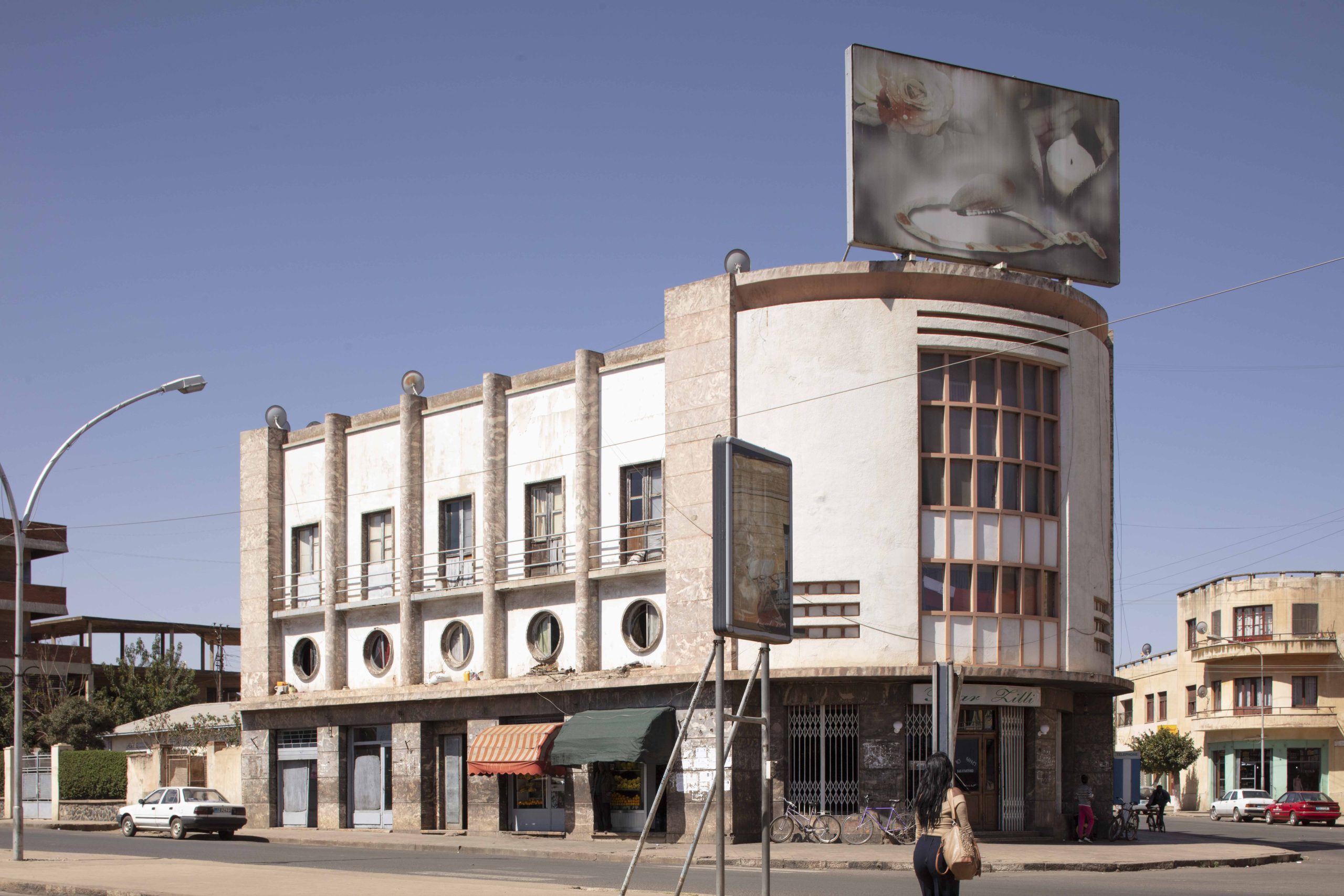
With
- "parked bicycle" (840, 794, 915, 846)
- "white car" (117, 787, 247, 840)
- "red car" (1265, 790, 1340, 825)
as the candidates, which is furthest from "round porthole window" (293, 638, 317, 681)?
"red car" (1265, 790, 1340, 825)

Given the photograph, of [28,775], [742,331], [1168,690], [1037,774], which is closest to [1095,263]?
[742,331]

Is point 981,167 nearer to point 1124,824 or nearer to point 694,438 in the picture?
point 694,438

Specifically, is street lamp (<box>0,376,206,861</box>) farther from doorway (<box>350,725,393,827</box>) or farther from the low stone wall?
the low stone wall

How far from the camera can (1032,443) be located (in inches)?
1198

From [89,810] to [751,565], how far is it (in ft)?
123

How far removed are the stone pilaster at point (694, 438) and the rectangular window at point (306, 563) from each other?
41.9 ft

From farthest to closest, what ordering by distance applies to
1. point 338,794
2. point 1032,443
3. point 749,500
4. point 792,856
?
1. point 338,794
2. point 1032,443
3. point 792,856
4. point 749,500

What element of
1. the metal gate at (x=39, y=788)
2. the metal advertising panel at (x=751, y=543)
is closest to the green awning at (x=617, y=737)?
the metal advertising panel at (x=751, y=543)

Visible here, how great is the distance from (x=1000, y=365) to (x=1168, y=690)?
56153mm

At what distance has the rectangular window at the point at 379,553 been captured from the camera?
36.9 metres

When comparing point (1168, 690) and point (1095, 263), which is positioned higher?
point (1095, 263)

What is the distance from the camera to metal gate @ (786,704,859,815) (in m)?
28.5

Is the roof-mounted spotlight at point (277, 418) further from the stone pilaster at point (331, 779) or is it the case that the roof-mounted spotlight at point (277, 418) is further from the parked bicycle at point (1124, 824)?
the parked bicycle at point (1124, 824)

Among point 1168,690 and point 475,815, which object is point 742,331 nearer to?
point 475,815
